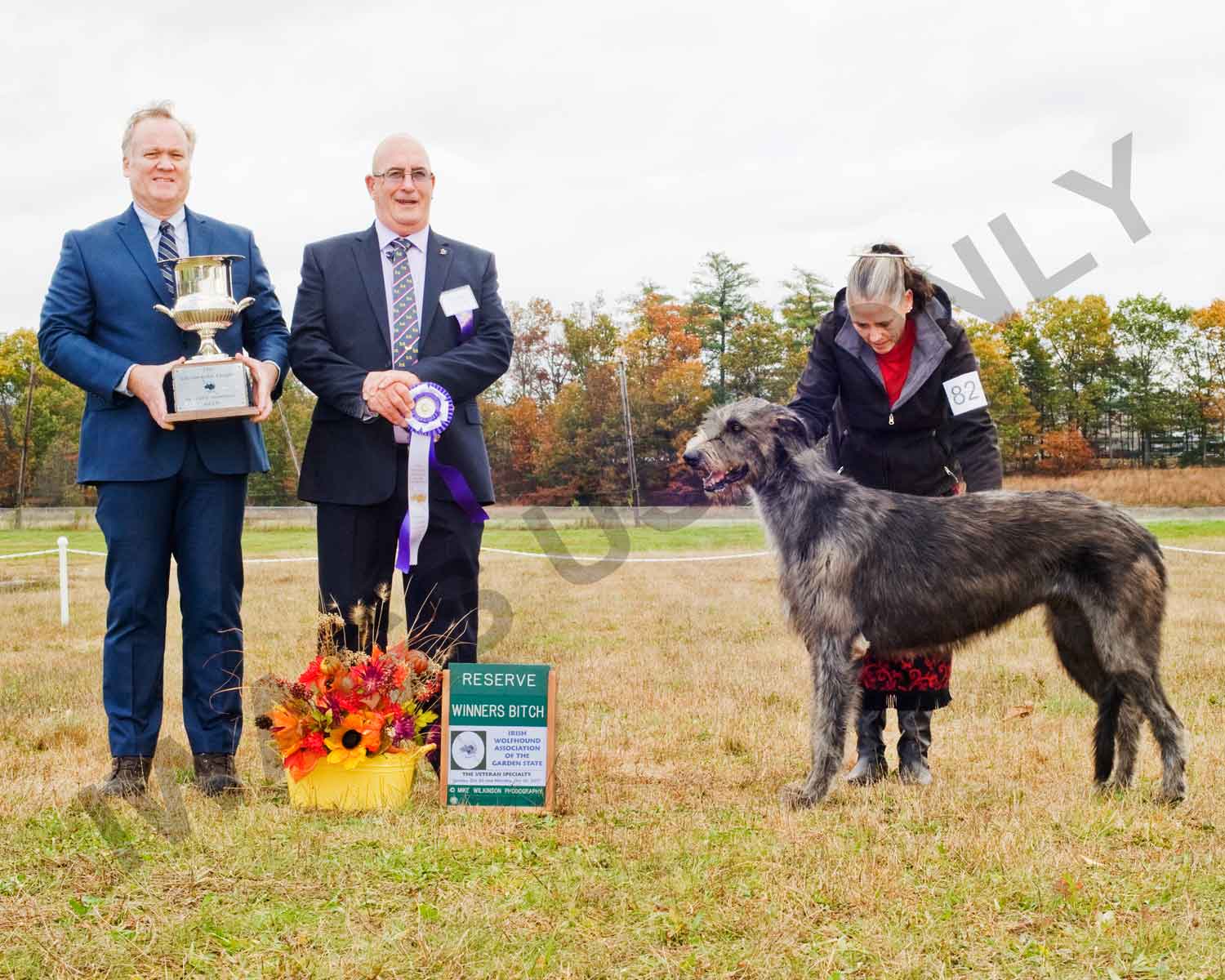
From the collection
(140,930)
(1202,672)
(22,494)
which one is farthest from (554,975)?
(22,494)

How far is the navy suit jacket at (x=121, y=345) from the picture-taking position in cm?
373

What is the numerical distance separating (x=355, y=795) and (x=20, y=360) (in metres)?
35.7

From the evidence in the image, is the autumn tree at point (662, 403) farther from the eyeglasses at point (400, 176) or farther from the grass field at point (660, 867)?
the eyeglasses at point (400, 176)

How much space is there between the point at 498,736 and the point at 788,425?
1.55m

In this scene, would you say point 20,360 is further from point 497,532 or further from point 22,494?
point 497,532

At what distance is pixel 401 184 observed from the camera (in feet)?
13.0

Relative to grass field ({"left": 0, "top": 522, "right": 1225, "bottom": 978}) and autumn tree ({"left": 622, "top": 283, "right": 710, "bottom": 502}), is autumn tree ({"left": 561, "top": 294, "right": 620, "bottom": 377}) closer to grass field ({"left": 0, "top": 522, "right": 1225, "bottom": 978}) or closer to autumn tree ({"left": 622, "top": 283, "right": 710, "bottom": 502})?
autumn tree ({"left": 622, "top": 283, "right": 710, "bottom": 502})

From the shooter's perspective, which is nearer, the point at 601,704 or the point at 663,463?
the point at 601,704

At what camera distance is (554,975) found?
8.02 feet

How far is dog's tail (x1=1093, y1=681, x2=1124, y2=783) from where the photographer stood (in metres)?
3.97

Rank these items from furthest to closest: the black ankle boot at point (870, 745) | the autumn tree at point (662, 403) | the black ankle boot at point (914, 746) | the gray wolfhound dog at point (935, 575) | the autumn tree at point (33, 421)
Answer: the autumn tree at point (33, 421), the autumn tree at point (662, 403), the black ankle boot at point (870, 745), the black ankle boot at point (914, 746), the gray wolfhound dog at point (935, 575)

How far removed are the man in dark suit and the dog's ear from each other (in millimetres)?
1079

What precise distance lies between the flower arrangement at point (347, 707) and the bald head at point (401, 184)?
147 cm

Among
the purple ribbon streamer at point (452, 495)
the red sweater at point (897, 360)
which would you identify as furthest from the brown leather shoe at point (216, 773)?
the red sweater at point (897, 360)
